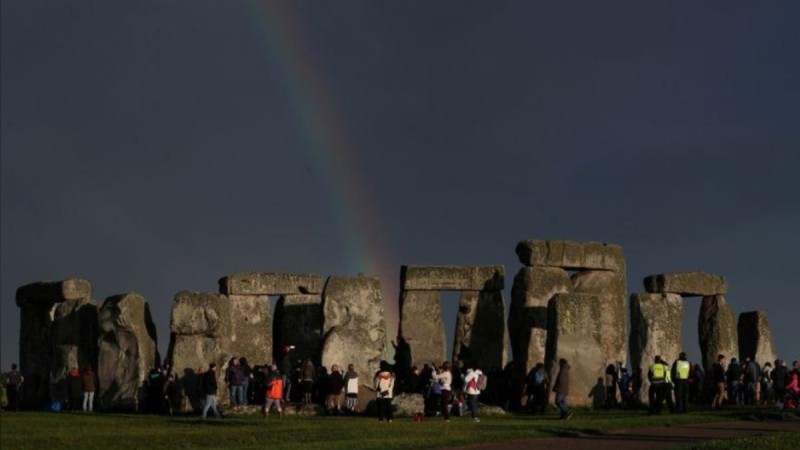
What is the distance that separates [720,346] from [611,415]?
10.9 metres

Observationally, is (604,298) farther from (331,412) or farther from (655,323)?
(331,412)

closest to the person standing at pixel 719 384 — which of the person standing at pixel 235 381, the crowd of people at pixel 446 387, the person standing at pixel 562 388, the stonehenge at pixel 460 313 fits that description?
the crowd of people at pixel 446 387

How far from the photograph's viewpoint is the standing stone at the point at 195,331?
38938 mm

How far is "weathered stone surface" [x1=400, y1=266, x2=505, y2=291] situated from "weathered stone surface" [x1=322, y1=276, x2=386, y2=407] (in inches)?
104

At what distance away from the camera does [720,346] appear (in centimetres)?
4141

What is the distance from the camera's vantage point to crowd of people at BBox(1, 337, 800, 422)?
31734 millimetres

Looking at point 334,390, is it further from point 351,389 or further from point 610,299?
point 610,299

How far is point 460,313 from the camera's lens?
4531 centimetres

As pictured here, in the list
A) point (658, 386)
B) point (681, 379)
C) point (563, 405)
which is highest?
point (681, 379)

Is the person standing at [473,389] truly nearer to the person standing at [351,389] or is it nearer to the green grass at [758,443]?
the person standing at [351,389]

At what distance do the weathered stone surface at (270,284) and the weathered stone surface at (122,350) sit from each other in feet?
18.3

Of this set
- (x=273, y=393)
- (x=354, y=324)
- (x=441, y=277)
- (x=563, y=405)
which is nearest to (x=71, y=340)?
(x=354, y=324)

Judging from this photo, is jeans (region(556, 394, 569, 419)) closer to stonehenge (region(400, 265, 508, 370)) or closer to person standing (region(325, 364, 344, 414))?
person standing (region(325, 364, 344, 414))

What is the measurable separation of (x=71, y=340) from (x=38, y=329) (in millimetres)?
3450
